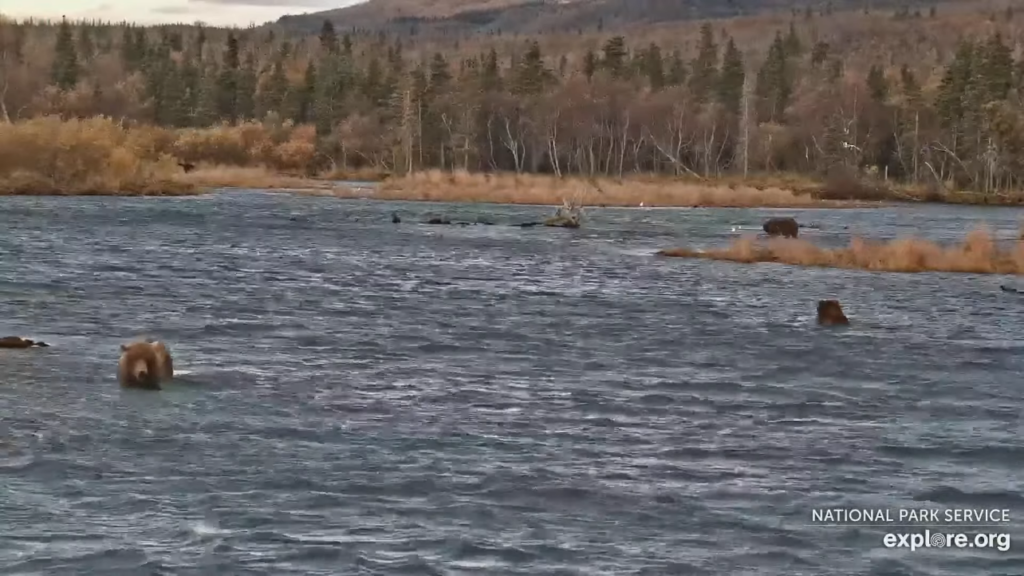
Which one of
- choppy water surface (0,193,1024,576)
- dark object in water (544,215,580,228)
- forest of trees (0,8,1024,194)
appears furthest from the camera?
forest of trees (0,8,1024,194)

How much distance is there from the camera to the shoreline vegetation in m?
82.6

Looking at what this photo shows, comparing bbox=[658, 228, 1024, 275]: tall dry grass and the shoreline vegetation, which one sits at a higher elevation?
the shoreline vegetation

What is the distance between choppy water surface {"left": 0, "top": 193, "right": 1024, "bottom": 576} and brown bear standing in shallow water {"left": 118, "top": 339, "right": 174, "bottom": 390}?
17.5 inches

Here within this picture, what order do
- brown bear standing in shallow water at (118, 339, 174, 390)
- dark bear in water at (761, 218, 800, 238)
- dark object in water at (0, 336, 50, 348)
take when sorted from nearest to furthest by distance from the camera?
brown bear standing in shallow water at (118, 339, 174, 390), dark object in water at (0, 336, 50, 348), dark bear in water at (761, 218, 800, 238)

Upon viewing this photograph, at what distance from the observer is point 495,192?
91.6 metres

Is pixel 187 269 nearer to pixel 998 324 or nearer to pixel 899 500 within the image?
pixel 998 324

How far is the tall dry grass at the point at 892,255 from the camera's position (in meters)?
48.0

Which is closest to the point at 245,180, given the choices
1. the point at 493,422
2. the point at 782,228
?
the point at 782,228

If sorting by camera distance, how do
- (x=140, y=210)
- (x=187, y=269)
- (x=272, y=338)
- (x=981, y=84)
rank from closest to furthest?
(x=272, y=338)
(x=187, y=269)
(x=140, y=210)
(x=981, y=84)

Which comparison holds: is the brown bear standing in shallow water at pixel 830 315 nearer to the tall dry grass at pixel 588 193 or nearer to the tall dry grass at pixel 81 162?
the tall dry grass at pixel 588 193

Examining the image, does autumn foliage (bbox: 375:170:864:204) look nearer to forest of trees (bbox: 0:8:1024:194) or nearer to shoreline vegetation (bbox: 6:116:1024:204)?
shoreline vegetation (bbox: 6:116:1024:204)

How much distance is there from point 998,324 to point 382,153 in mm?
107241

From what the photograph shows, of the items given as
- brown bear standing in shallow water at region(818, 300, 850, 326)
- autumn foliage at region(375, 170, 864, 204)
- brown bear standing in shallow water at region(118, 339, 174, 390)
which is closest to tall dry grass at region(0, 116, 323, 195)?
autumn foliage at region(375, 170, 864, 204)

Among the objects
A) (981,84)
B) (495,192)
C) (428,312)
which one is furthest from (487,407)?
(981,84)
